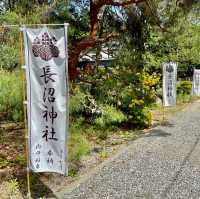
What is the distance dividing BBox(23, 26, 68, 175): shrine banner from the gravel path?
1.98 ft

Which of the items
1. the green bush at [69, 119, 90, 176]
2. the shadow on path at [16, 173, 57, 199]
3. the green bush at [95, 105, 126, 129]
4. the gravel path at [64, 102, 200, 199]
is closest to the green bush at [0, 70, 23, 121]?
the green bush at [69, 119, 90, 176]

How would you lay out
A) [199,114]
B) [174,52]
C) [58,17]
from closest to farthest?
[58,17]
[199,114]
[174,52]

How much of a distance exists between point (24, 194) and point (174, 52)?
11568 millimetres

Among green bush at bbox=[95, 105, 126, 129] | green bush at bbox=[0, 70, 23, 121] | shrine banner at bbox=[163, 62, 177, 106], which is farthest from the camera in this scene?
shrine banner at bbox=[163, 62, 177, 106]

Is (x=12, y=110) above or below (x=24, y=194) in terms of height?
above

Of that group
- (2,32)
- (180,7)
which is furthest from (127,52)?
(2,32)

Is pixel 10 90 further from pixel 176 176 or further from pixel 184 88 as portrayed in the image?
pixel 184 88

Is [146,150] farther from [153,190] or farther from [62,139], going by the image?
[62,139]

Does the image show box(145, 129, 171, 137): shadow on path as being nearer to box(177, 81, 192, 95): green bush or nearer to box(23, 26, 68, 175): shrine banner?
box(23, 26, 68, 175): shrine banner

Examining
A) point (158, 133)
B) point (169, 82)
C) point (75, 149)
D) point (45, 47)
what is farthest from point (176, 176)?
point (169, 82)

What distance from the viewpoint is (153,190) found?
15.4ft

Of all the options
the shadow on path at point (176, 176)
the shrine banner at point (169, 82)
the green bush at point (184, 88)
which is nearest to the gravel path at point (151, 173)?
the shadow on path at point (176, 176)

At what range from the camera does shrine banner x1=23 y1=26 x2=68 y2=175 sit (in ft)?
13.4

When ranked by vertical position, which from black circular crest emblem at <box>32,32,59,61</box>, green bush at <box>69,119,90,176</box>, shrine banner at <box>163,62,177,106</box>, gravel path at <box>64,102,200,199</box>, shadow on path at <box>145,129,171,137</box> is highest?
black circular crest emblem at <box>32,32,59,61</box>
